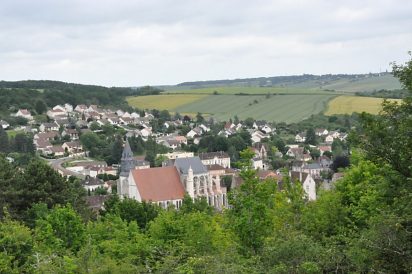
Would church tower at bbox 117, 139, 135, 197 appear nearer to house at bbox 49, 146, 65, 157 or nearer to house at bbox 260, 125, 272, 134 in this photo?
house at bbox 49, 146, 65, 157

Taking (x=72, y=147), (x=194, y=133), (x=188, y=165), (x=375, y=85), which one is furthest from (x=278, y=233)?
(x=375, y=85)

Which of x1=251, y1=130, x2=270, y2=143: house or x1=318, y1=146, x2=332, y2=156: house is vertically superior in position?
x1=251, y1=130, x2=270, y2=143: house

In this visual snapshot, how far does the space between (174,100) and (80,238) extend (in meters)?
147

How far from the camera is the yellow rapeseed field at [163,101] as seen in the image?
16556 cm

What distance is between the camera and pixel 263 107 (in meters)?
152

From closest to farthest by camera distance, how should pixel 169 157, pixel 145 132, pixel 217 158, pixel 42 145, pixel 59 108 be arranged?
pixel 217 158 < pixel 169 157 < pixel 42 145 < pixel 145 132 < pixel 59 108

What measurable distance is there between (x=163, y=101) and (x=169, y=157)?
73.2 metres

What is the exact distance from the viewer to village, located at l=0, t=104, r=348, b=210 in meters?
62.7

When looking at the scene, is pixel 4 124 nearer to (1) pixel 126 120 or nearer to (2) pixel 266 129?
(1) pixel 126 120

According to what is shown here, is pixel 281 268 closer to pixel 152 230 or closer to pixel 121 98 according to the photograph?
pixel 152 230

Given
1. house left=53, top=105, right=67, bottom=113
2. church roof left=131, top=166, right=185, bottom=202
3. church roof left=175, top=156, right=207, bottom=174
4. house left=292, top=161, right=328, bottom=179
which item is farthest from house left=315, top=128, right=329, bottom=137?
house left=53, top=105, right=67, bottom=113

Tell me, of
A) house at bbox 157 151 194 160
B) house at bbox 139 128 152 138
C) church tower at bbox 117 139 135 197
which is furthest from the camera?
house at bbox 139 128 152 138

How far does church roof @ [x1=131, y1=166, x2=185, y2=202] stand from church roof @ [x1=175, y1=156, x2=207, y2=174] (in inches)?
73.0

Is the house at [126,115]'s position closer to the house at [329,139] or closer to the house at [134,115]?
the house at [134,115]
